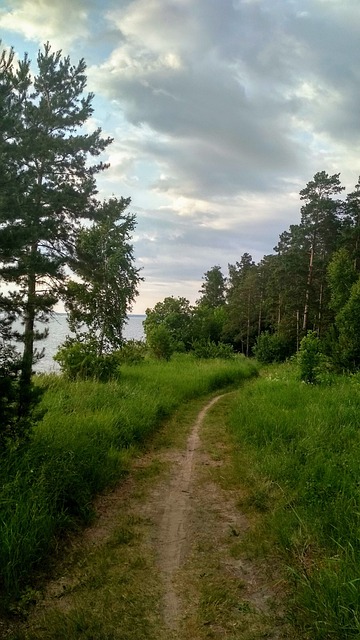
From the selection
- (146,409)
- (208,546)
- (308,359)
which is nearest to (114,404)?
(146,409)

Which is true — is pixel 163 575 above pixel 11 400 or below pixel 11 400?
below

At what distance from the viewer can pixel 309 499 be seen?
4.57 metres

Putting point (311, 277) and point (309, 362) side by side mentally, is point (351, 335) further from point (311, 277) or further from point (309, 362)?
point (311, 277)

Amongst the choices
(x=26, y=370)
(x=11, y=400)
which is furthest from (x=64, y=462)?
(x=26, y=370)

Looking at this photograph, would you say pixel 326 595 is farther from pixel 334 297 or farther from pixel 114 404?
pixel 334 297

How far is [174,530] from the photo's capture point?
4.63 metres

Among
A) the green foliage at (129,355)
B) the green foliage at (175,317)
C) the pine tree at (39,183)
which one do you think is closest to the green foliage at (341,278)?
the green foliage at (175,317)

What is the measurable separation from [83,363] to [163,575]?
9241 mm

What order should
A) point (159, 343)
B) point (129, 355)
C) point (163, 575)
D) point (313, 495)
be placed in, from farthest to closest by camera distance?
point (159, 343), point (129, 355), point (313, 495), point (163, 575)

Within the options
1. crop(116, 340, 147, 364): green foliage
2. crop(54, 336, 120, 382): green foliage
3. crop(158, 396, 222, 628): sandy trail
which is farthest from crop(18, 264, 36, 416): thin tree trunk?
crop(116, 340, 147, 364): green foliage

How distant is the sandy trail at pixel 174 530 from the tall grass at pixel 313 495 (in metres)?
0.96

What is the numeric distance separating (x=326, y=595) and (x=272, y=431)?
4673 millimetres

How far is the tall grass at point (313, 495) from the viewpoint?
2951 mm

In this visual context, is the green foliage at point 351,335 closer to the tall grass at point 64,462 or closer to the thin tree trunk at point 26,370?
the tall grass at point 64,462
